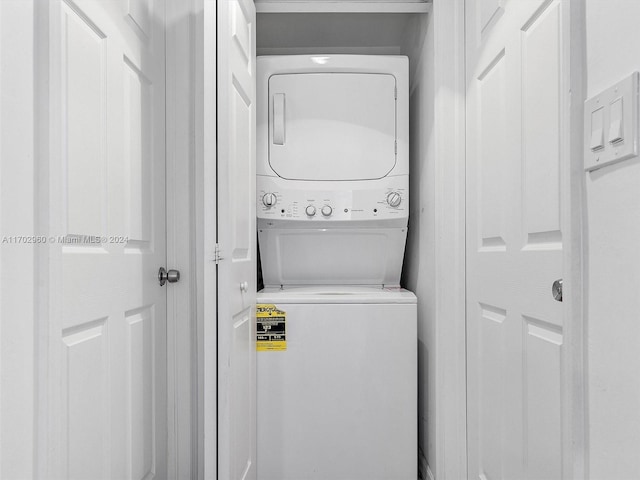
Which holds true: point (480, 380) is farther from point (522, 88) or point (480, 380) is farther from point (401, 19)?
point (401, 19)

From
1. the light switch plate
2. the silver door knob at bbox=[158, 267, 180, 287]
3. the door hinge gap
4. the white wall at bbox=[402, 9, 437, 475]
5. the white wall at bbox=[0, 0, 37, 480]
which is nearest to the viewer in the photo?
the light switch plate

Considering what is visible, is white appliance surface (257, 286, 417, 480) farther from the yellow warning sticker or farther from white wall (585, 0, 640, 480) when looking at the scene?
white wall (585, 0, 640, 480)

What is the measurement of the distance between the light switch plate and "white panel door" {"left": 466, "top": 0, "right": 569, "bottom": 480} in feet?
0.16

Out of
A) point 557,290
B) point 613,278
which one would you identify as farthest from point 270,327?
point 613,278

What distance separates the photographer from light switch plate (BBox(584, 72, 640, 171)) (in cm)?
64

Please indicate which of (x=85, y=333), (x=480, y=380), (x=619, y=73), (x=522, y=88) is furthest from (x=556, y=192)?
(x=85, y=333)

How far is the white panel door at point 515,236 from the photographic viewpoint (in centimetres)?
107

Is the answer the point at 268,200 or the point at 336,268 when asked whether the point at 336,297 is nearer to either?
the point at 336,268

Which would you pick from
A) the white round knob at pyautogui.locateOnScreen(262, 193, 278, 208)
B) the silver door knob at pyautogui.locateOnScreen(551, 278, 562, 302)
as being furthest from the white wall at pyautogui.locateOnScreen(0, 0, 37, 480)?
the white round knob at pyautogui.locateOnScreen(262, 193, 278, 208)

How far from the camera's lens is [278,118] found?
2.01 metres

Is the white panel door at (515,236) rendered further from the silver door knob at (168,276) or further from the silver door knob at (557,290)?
the silver door knob at (168,276)

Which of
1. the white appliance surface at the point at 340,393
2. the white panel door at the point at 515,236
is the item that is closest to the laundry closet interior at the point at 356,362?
the white appliance surface at the point at 340,393

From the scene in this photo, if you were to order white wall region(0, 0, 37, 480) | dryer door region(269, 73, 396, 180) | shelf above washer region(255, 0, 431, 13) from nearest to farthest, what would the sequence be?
white wall region(0, 0, 37, 480) < shelf above washer region(255, 0, 431, 13) < dryer door region(269, 73, 396, 180)

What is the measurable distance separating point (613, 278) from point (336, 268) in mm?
1549
